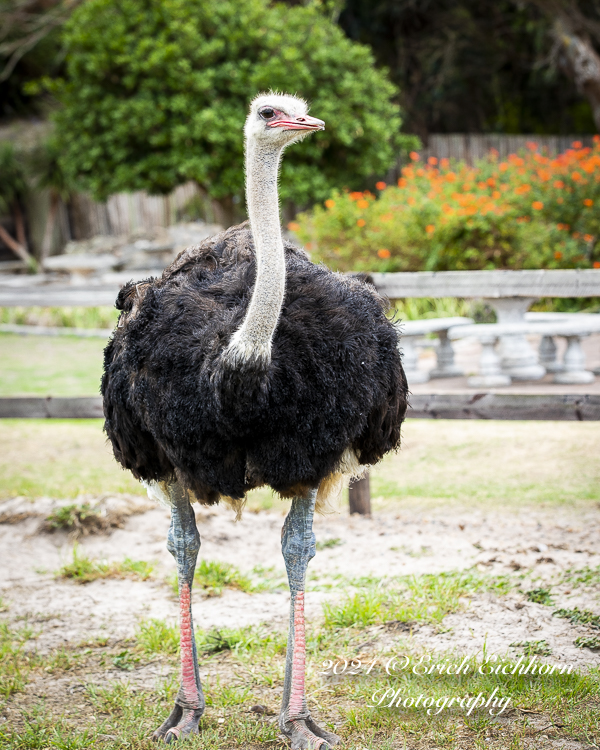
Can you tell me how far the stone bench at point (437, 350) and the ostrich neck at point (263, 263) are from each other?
476cm

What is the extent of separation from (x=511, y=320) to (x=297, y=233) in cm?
499

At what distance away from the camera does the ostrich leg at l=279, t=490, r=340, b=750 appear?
3053 millimetres

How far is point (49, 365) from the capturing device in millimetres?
10594

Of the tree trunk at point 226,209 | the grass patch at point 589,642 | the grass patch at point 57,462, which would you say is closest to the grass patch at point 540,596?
the grass patch at point 589,642

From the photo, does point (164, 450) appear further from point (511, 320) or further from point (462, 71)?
point (462, 71)

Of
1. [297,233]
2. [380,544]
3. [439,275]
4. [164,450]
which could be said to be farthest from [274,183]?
[297,233]

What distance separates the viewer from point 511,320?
7.43 metres

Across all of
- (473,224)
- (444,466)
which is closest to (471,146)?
(473,224)

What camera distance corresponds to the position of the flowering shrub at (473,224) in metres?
10.2

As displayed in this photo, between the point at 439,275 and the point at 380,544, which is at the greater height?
the point at 439,275

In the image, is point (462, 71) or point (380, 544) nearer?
point (380, 544)

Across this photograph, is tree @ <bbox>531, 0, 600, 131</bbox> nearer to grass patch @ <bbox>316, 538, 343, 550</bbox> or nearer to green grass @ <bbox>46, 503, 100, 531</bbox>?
grass patch @ <bbox>316, 538, 343, 550</bbox>

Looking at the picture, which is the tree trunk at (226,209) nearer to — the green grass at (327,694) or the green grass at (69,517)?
the green grass at (69,517)

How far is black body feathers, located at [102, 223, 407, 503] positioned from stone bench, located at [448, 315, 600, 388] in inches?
161
